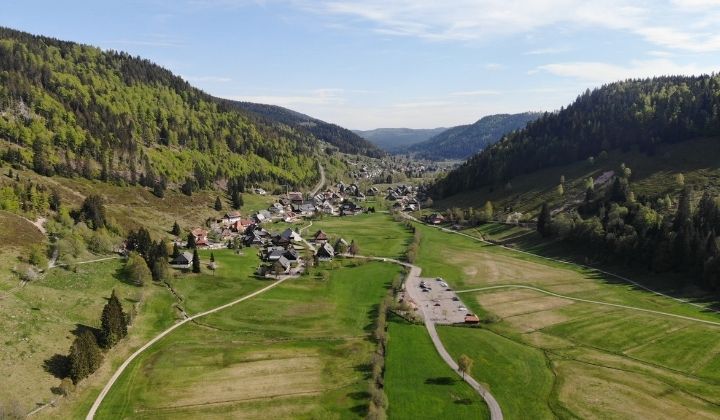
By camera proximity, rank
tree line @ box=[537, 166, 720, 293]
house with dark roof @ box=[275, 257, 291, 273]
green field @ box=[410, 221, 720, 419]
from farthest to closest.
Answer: house with dark roof @ box=[275, 257, 291, 273] < tree line @ box=[537, 166, 720, 293] < green field @ box=[410, 221, 720, 419]

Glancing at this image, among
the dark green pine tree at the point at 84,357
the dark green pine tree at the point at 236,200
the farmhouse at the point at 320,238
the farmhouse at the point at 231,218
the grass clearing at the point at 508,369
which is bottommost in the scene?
the grass clearing at the point at 508,369

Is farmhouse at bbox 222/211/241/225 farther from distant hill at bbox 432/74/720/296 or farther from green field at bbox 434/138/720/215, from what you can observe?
green field at bbox 434/138/720/215

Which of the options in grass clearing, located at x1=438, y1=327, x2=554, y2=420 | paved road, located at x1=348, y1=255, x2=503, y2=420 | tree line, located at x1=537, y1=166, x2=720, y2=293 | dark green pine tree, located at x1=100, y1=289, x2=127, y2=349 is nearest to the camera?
paved road, located at x1=348, y1=255, x2=503, y2=420

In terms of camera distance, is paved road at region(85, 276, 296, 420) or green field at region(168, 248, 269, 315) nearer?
paved road at region(85, 276, 296, 420)

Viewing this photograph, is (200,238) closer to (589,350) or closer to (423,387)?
(423,387)

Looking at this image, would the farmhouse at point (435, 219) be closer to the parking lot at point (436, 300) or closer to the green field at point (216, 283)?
the parking lot at point (436, 300)

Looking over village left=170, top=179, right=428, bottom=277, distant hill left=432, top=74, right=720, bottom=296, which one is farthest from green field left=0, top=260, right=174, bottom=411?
distant hill left=432, top=74, right=720, bottom=296

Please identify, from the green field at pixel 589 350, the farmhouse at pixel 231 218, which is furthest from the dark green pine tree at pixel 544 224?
the farmhouse at pixel 231 218

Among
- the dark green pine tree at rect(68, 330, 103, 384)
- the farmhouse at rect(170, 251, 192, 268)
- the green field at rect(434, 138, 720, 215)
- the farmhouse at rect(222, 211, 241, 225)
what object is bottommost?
the dark green pine tree at rect(68, 330, 103, 384)
